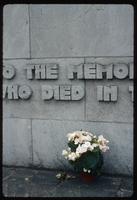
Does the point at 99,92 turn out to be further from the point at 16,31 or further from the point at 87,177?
the point at 16,31

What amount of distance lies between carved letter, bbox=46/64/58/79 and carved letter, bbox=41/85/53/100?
0.19 m

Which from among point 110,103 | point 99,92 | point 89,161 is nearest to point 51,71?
point 99,92

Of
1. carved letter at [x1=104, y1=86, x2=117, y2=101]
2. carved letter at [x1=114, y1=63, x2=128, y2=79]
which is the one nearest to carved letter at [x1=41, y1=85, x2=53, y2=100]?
carved letter at [x1=104, y1=86, x2=117, y2=101]

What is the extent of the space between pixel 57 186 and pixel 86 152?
75 centimetres

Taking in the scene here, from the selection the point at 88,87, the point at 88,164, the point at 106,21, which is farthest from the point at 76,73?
the point at 88,164

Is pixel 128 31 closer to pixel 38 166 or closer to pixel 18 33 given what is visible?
pixel 18 33

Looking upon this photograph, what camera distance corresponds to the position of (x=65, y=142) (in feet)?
22.5

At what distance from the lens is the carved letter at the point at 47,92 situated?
270 inches

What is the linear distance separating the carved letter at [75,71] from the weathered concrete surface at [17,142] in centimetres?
123

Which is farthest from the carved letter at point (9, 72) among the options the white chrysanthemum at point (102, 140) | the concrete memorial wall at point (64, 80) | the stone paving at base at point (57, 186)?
the white chrysanthemum at point (102, 140)

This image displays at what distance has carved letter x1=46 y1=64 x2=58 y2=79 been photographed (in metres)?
6.79

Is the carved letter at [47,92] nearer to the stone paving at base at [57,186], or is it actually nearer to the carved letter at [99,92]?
the carved letter at [99,92]

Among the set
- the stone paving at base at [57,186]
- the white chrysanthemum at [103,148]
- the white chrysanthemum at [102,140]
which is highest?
the white chrysanthemum at [102,140]

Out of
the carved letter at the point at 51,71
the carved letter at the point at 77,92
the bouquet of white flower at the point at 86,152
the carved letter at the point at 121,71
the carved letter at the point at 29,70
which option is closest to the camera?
the bouquet of white flower at the point at 86,152
